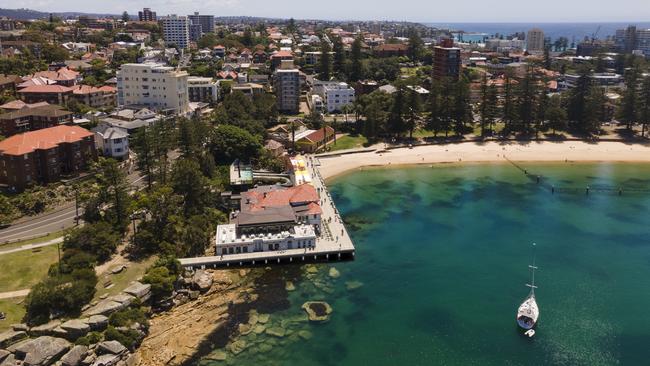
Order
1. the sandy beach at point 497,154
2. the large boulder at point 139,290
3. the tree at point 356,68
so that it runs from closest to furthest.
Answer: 1. the large boulder at point 139,290
2. the sandy beach at point 497,154
3. the tree at point 356,68

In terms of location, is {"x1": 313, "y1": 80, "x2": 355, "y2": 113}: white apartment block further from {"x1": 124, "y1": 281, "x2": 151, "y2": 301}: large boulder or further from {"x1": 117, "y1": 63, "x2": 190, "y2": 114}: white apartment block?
{"x1": 124, "y1": 281, "x2": 151, "y2": 301}: large boulder

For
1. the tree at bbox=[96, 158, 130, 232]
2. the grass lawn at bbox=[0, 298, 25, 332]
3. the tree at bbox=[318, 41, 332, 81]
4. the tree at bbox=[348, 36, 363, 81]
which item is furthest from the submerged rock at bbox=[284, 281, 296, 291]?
the tree at bbox=[348, 36, 363, 81]

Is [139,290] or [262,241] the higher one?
[262,241]

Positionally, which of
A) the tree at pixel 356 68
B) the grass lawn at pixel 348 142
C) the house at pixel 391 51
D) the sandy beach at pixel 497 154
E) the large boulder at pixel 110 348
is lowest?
the large boulder at pixel 110 348

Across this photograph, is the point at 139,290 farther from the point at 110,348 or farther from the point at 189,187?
the point at 189,187

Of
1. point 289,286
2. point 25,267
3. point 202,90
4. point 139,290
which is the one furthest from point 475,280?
point 202,90

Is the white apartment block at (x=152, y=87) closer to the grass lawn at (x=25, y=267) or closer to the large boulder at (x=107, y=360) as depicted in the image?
the grass lawn at (x=25, y=267)

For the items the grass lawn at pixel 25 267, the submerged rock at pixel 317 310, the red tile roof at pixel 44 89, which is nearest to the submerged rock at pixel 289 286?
the submerged rock at pixel 317 310
